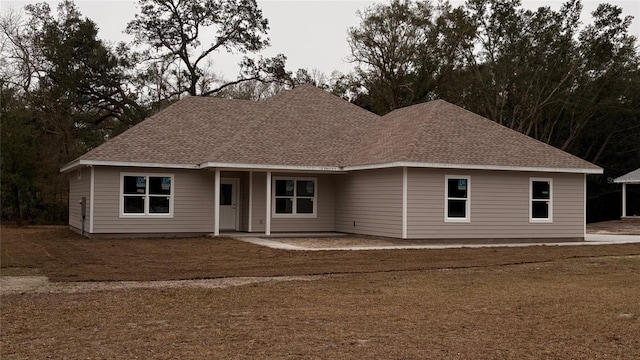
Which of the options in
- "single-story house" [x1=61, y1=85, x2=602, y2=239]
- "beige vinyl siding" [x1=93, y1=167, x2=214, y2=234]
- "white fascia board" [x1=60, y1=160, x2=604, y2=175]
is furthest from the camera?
"beige vinyl siding" [x1=93, y1=167, x2=214, y2=234]

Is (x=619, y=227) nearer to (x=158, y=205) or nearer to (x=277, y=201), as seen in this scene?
(x=277, y=201)

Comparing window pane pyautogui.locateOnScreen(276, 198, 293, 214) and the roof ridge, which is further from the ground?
the roof ridge

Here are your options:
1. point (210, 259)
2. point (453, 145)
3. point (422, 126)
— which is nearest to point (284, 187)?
point (422, 126)

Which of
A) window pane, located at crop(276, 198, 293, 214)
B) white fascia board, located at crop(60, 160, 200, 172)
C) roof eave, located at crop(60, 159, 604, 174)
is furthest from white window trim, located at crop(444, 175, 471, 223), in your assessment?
white fascia board, located at crop(60, 160, 200, 172)

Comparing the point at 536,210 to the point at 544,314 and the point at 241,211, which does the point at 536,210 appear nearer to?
the point at 241,211

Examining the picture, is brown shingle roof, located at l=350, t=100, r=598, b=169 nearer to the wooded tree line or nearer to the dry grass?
the dry grass

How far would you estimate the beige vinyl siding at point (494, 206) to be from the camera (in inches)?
789

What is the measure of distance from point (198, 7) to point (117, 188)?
20689 mm

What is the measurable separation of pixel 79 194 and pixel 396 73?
25281 mm

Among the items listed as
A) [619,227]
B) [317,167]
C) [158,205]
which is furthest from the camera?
[619,227]

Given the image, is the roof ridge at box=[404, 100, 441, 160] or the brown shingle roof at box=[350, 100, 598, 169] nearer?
the roof ridge at box=[404, 100, 441, 160]

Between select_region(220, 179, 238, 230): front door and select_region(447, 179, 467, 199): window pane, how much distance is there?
26.3 ft

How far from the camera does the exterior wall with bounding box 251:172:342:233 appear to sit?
23.1 meters

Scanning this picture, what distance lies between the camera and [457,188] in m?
20.7
